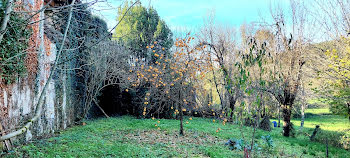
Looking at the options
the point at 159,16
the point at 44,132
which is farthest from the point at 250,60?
the point at 159,16

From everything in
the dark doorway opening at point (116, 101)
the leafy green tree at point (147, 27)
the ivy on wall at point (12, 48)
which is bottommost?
the dark doorway opening at point (116, 101)

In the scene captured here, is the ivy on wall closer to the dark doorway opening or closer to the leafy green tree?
the dark doorway opening

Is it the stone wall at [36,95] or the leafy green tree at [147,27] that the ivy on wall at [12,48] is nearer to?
the stone wall at [36,95]

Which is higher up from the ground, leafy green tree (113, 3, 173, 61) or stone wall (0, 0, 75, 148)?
leafy green tree (113, 3, 173, 61)

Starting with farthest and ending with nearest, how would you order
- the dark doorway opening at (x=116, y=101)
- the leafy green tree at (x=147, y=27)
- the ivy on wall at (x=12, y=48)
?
the leafy green tree at (x=147, y=27), the dark doorway opening at (x=116, y=101), the ivy on wall at (x=12, y=48)

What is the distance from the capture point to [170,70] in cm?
641

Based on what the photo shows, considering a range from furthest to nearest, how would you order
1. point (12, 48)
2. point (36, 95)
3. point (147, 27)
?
point (147, 27)
point (36, 95)
point (12, 48)

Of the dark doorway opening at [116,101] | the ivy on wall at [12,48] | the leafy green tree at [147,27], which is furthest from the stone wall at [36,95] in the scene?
the leafy green tree at [147,27]

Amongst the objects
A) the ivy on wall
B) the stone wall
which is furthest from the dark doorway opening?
the ivy on wall

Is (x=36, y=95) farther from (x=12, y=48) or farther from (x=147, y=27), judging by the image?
(x=147, y=27)

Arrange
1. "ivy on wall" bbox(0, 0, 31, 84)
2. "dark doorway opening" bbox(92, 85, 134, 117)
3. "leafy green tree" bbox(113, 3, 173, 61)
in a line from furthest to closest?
"leafy green tree" bbox(113, 3, 173, 61)
"dark doorway opening" bbox(92, 85, 134, 117)
"ivy on wall" bbox(0, 0, 31, 84)

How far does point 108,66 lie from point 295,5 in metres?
8.71

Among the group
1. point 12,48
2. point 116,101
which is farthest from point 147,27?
point 12,48

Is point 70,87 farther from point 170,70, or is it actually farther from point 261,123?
point 261,123
